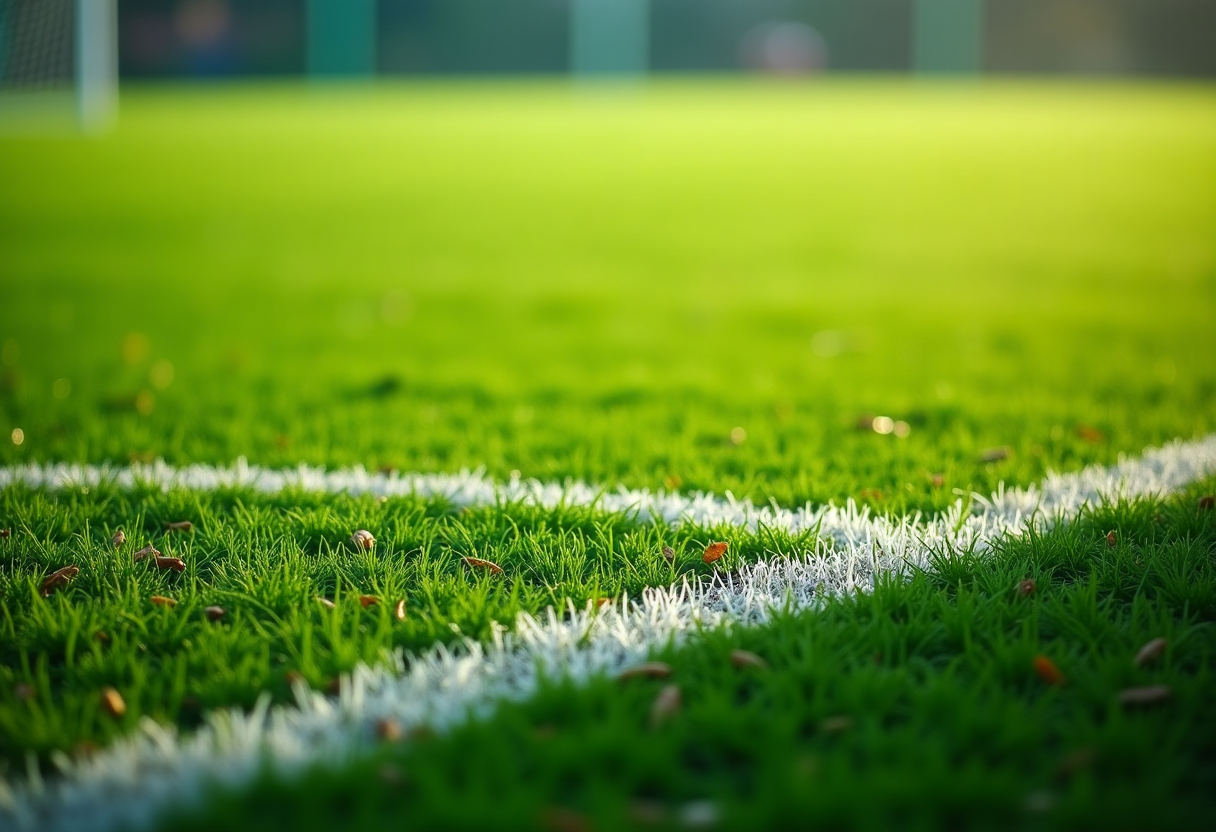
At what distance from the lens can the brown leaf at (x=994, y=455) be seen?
3.25 metres

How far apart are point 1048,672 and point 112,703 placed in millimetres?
1586

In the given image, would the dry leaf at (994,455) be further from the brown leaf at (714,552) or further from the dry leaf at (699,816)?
the dry leaf at (699,816)

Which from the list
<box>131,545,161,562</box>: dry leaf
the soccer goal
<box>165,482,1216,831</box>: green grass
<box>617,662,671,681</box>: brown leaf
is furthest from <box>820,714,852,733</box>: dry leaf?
the soccer goal

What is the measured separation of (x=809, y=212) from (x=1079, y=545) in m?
6.90

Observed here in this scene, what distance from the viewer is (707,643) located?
1982 millimetres

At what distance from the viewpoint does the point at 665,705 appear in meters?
1.76

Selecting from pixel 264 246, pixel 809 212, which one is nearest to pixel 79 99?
pixel 264 246

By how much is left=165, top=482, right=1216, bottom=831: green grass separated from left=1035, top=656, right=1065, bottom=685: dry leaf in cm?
1

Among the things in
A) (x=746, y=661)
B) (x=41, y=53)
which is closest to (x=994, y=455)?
(x=746, y=661)

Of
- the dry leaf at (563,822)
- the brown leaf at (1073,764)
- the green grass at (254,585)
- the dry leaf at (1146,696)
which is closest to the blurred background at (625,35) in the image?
the green grass at (254,585)

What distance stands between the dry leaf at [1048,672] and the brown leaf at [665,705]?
0.63 metres

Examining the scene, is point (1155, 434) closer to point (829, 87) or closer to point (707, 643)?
point (707, 643)

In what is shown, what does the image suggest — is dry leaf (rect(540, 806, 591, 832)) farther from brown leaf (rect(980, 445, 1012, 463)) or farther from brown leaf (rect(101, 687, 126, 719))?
brown leaf (rect(980, 445, 1012, 463))

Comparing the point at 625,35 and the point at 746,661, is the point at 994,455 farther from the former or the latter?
the point at 625,35
